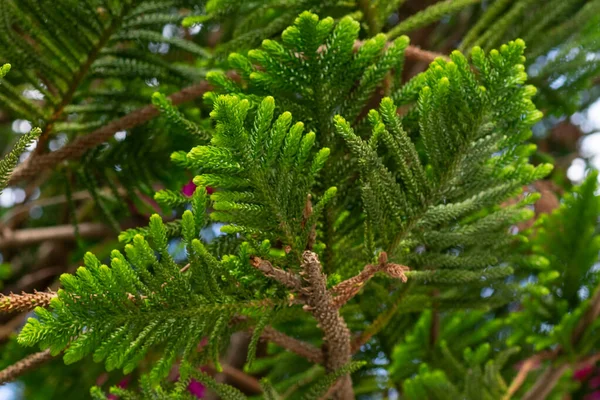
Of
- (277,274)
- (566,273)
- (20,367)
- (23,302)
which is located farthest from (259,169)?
(566,273)

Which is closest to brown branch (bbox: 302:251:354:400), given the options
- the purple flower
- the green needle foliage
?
the green needle foliage

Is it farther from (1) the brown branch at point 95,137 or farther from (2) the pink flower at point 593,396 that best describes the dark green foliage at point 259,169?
(2) the pink flower at point 593,396

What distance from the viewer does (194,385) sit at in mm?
861

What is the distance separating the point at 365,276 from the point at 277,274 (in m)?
0.07

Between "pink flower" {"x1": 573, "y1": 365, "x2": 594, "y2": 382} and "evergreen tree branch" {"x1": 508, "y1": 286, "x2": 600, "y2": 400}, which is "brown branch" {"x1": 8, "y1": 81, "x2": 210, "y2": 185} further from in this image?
"pink flower" {"x1": 573, "y1": 365, "x2": 594, "y2": 382}

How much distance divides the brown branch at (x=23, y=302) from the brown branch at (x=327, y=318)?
168mm

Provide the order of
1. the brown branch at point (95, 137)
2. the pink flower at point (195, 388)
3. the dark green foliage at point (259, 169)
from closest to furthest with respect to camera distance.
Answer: the dark green foliage at point (259, 169), the brown branch at point (95, 137), the pink flower at point (195, 388)

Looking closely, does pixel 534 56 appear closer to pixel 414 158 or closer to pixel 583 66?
pixel 583 66

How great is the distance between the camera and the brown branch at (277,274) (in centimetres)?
Answer: 36

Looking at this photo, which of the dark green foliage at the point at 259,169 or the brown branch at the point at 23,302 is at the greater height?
the dark green foliage at the point at 259,169

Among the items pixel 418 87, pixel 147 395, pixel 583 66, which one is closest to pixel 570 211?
pixel 583 66

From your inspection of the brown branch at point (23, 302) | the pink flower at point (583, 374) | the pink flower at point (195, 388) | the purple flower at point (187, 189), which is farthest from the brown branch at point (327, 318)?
the pink flower at point (583, 374)

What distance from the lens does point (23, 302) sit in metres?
0.37

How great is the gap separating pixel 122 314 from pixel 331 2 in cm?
35
